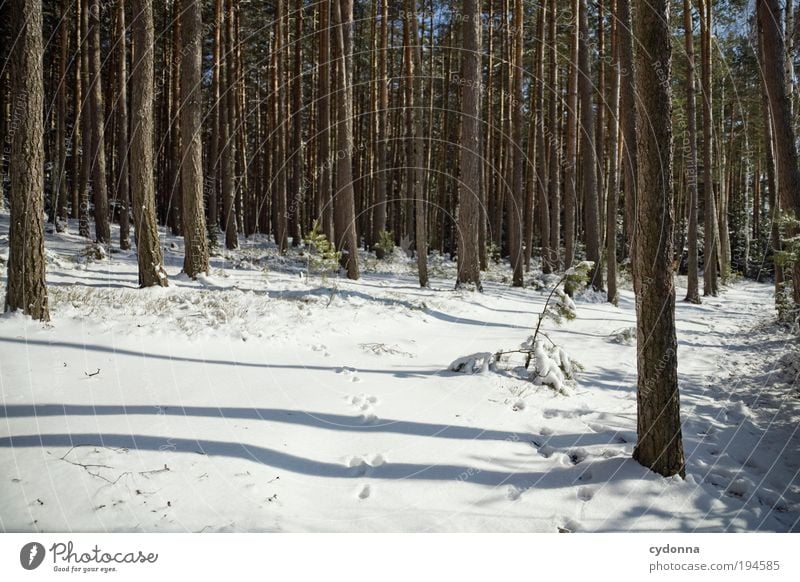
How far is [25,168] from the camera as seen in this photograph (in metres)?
5.93

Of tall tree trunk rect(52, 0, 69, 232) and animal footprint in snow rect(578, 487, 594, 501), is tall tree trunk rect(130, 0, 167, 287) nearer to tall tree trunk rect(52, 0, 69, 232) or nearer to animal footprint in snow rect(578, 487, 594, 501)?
animal footprint in snow rect(578, 487, 594, 501)

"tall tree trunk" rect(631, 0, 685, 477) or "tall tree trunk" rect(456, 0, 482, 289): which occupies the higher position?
"tall tree trunk" rect(456, 0, 482, 289)

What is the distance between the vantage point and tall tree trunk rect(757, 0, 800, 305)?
6.99 meters

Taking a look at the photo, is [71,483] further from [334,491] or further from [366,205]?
[366,205]

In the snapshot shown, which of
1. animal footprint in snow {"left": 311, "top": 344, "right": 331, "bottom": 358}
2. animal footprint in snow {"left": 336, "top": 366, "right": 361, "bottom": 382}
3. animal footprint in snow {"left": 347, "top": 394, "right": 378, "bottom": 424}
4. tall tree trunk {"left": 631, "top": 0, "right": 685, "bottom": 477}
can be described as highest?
tall tree trunk {"left": 631, "top": 0, "right": 685, "bottom": 477}

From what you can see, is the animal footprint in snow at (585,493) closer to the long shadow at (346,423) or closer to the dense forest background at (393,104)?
the long shadow at (346,423)

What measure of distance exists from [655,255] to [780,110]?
557 centimetres

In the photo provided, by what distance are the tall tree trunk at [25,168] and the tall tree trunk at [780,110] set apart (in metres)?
10.4

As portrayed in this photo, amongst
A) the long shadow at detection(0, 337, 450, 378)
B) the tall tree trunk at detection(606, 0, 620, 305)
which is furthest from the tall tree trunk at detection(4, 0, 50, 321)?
the tall tree trunk at detection(606, 0, 620, 305)

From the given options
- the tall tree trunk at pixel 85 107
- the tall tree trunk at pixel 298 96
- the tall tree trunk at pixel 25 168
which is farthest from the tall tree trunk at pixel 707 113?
the tall tree trunk at pixel 85 107

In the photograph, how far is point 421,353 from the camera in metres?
7.05

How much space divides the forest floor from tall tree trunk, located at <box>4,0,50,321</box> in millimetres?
381

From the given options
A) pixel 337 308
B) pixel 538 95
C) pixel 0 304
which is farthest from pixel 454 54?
pixel 0 304

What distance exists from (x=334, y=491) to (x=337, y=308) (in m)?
5.82
